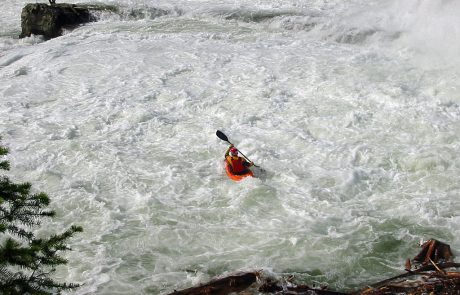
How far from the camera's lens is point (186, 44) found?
15094 millimetres

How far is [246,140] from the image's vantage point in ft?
32.7

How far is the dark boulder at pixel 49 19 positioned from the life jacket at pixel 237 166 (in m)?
11.1

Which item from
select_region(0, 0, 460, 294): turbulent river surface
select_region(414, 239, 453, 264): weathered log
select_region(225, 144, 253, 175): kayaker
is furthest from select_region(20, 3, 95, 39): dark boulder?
select_region(414, 239, 453, 264): weathered log

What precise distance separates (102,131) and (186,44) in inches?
209

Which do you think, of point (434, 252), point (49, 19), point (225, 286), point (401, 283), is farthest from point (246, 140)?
point (49, 19)

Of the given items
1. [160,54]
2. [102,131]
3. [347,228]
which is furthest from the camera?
[160,54]

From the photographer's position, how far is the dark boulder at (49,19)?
17.3m

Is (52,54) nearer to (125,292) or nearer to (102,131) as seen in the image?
(102,131)

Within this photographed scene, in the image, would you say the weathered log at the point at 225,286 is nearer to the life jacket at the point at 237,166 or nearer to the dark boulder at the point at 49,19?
the life jacket at the point at 237,166

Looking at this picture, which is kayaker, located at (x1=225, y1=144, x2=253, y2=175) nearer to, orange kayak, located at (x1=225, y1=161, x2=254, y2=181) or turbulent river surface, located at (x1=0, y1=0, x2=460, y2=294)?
orange kayak, located at (x1=225, y1=161, x2=254, y2=181)

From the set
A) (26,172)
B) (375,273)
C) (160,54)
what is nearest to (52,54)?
(160,54)

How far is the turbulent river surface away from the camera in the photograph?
7.00 meters

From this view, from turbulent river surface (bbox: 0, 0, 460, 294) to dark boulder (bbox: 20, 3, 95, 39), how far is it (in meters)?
0.62

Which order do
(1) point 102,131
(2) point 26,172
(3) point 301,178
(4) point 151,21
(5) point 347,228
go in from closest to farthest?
(5) point 347,228, (3) point 301,178, (2) point 26,172, (1) point 102,131, (4) point 151,21
